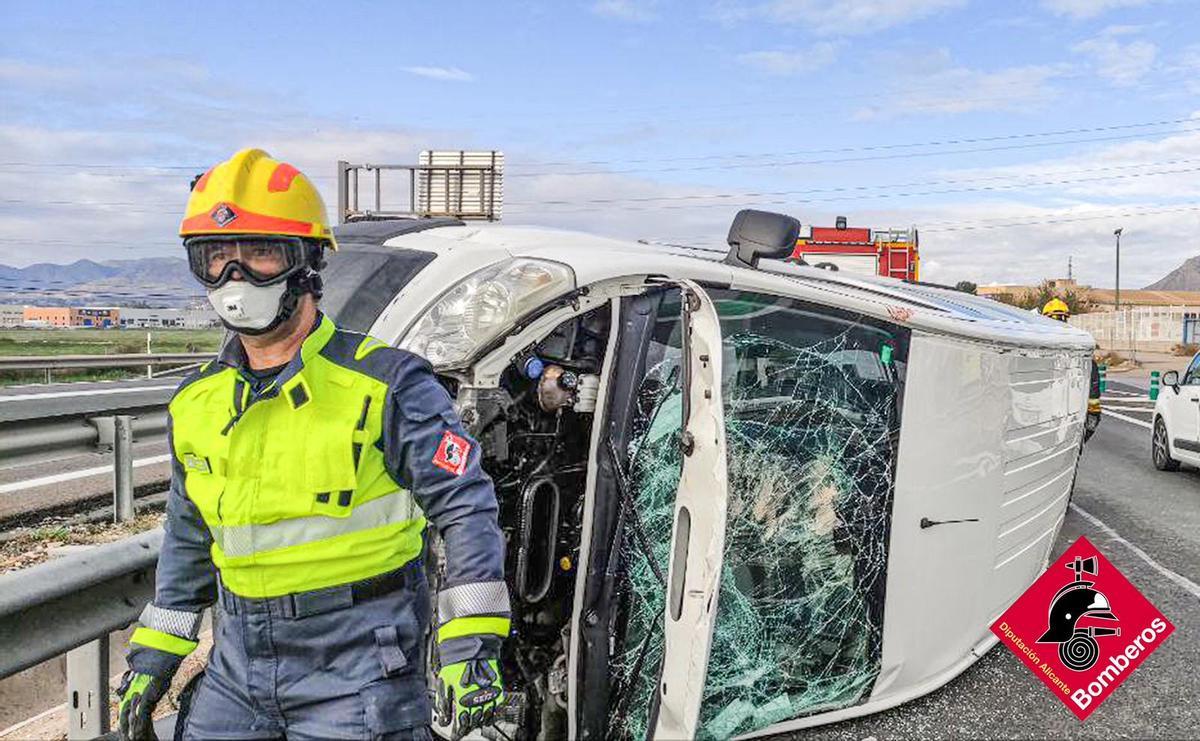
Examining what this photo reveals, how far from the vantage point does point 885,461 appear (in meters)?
3.76

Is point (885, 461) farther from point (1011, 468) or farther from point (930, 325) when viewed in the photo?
point (1011, 468)

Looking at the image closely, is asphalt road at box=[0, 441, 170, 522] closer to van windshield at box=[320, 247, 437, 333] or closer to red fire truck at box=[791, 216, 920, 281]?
van windshield at box=[320, 247, 437, 333]

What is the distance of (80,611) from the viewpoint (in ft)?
9.34

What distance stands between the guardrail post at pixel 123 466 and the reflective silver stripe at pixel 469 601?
5.05 metres

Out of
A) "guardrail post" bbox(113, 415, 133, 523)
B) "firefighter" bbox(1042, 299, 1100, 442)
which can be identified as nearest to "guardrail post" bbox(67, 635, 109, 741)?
"guardrail post" bbox(113, 415, 133, 523)

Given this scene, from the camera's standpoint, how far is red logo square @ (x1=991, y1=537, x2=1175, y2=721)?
4.48 m

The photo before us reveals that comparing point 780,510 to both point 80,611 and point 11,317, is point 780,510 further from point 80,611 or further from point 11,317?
point 11,317

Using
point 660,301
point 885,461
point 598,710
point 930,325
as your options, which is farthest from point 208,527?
point 930,325

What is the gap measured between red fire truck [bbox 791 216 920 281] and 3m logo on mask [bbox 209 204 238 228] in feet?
35.2

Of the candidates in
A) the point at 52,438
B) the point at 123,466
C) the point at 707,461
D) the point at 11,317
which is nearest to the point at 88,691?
the point at 707,461

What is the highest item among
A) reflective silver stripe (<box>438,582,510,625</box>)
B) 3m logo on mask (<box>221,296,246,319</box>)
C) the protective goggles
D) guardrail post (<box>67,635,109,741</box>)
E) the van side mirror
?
the van side mirror

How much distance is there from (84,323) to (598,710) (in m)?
75.7

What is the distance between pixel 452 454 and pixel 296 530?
0.37m

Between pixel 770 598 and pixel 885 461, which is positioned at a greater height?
pixel 885 461
